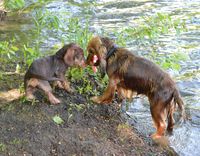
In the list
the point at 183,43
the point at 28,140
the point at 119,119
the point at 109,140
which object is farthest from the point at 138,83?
the point at 183,43

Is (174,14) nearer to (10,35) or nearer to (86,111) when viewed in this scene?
(10,35)

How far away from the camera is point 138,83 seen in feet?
22.2

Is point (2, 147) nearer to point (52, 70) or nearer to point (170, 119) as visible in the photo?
point (52, 70)

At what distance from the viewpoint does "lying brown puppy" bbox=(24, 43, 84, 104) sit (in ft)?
21.4

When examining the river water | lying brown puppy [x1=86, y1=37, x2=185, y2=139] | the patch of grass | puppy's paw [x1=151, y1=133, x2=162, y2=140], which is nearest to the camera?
the patch of grass

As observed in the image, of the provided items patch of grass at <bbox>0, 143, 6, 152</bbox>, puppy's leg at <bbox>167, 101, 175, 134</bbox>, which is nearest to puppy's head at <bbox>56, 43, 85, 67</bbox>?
puppy's leg at <bbox>167, 101, 175, 134</bbox>

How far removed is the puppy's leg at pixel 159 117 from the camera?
6527mm

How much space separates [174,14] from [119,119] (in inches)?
289

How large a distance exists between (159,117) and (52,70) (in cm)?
170

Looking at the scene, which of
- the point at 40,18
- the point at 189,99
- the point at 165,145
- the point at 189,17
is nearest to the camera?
the point at 165,145

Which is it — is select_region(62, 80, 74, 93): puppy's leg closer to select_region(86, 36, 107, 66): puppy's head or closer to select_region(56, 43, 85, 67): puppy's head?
select_region(56, 43, 85, 67): puppy's head

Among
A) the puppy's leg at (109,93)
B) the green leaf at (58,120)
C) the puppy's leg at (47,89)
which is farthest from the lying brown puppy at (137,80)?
the green leaf at (58,120)

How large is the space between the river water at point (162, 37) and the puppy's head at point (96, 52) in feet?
3.62

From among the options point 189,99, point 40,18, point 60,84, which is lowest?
point 189,99
